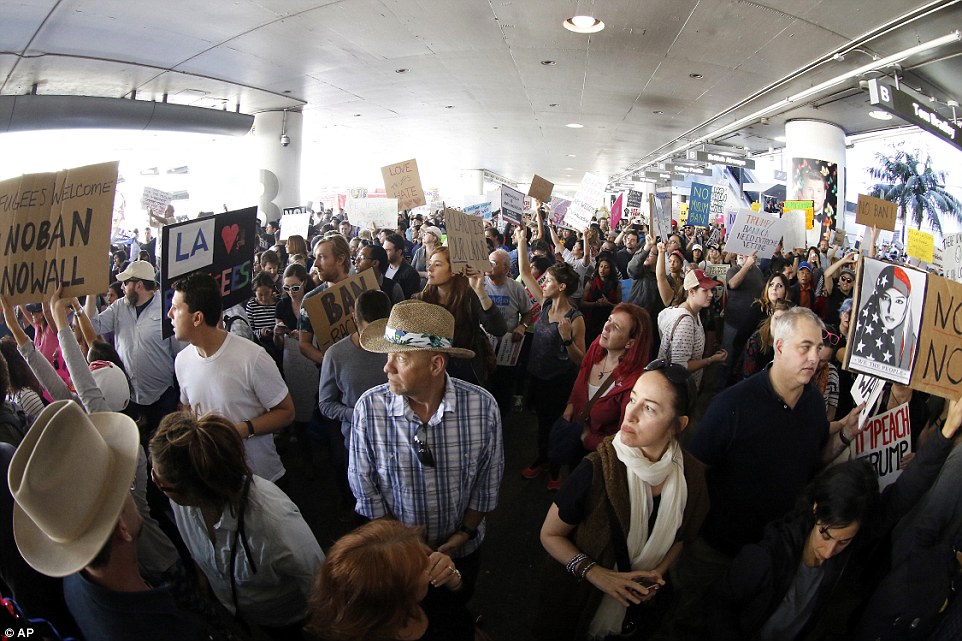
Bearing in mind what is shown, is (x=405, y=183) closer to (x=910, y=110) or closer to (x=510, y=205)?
(x=510, y=205)

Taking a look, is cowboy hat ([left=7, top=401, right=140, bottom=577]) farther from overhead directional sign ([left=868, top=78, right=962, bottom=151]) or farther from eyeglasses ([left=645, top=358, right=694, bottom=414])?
overhead directional sign ([left=868, top=78, right=962, bottom=151])

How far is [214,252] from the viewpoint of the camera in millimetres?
3646

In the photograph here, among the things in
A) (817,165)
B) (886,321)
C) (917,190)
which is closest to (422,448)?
(886,321)

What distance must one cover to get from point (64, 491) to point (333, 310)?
2659mm

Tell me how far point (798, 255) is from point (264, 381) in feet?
31.5

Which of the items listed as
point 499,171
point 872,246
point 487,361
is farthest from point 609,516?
point 499,171

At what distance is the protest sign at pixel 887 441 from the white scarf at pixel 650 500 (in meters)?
1.30

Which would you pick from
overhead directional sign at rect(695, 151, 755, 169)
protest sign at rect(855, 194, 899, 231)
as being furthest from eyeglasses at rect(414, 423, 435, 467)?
overhead directional sign at rect(695, 151, 755, 169)

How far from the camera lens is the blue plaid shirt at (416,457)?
7.28 ft

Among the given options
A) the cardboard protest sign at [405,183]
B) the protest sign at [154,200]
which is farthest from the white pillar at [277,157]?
the cardboard protest sign at [405,183]

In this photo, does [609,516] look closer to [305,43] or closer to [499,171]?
[305,43]

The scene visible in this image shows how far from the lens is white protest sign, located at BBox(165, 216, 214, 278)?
3.28m

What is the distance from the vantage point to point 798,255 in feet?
31.0

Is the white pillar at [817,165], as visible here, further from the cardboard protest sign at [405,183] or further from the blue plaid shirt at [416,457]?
the blue plaid shirt at [416,457]
